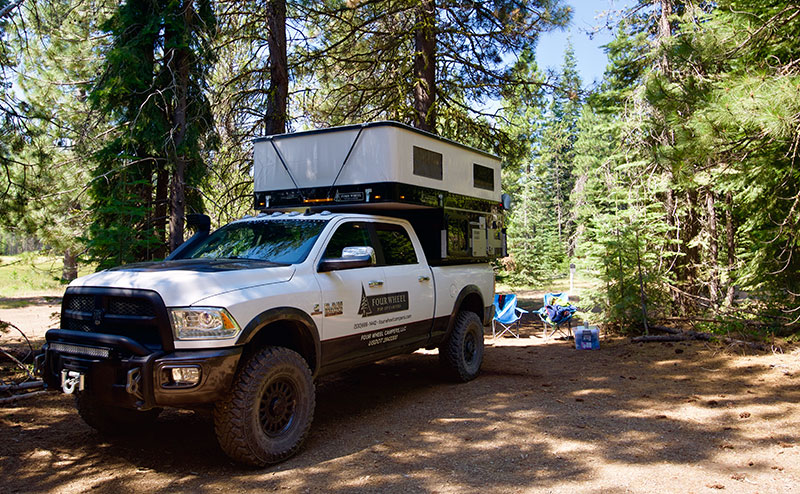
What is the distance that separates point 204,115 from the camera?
36.1 ft

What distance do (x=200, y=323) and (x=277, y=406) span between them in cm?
102

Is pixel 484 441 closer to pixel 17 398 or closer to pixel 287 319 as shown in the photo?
pixel 287 319

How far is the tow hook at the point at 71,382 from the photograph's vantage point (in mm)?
4246

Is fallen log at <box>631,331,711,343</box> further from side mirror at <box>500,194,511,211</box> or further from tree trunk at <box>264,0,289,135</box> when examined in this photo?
tree trunk at <box>264,0,289,135</box>

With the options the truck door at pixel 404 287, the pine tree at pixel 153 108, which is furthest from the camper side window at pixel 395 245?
the pine tree at pixel 153 108

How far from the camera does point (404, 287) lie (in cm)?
643

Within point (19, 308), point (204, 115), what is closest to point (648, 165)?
point (204, 115)

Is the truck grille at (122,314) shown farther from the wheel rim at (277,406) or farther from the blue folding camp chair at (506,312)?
the blue folding camp chair at (506,312)

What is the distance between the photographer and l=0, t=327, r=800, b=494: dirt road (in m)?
4.25

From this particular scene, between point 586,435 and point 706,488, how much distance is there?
1305 mm

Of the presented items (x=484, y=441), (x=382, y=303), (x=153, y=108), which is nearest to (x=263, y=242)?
(x=382, y=303)

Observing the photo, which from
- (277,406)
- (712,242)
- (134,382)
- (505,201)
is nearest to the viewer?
(134,382)

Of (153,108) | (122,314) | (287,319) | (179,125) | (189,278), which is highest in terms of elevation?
(153,108)

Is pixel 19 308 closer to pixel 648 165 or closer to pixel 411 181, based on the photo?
pixel 411 181
